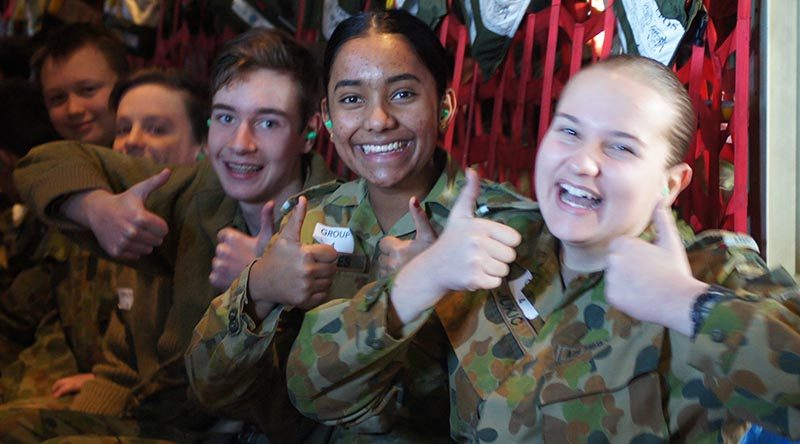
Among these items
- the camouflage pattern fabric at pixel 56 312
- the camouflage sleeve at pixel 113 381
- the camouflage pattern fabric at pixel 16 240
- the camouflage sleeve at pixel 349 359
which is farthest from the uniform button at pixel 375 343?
the camouflage pattern fabric at pixel 16 240

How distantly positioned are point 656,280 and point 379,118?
2.10ft

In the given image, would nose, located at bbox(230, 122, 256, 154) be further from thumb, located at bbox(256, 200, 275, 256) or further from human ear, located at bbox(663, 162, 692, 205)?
human ear, located at bbox(663, 162, 692, 205)

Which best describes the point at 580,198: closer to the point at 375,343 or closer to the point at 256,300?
the point at 375,343

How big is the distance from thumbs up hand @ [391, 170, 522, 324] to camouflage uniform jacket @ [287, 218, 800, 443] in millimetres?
34

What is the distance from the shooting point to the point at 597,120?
118 cm


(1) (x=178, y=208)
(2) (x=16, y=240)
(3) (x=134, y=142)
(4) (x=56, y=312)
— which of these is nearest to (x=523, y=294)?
(1) (x=178, y=208)

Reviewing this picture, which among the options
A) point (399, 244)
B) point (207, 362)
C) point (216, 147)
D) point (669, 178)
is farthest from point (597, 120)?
point (216, 147)

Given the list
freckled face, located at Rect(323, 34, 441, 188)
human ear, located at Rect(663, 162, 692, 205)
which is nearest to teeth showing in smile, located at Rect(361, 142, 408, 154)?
freckled face, located at Rect(323, 34, 441, 188)

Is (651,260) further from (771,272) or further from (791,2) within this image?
(791,2)

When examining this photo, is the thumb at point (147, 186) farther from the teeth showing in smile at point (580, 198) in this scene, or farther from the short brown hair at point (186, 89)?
the teeth showing in smile at point (580, 198)

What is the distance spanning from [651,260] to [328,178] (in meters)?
0.98

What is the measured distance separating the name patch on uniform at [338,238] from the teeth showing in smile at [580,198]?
513 millimetres

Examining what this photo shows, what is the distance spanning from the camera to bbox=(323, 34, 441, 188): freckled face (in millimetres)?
1578

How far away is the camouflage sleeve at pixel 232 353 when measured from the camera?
147 centimetres
